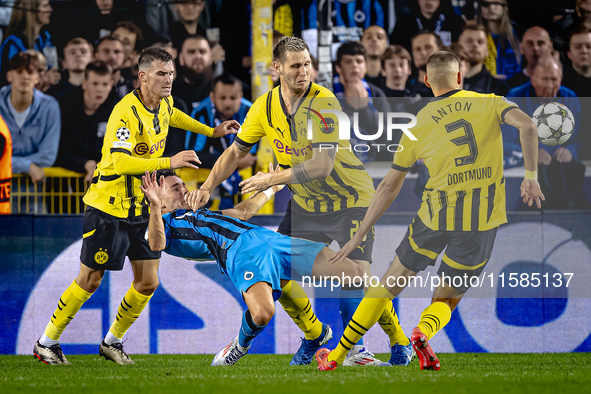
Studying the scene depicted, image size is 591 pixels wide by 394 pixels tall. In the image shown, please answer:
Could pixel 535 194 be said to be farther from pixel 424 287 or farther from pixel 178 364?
pixel 178 364

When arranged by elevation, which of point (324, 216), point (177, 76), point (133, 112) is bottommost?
point (324, 216)

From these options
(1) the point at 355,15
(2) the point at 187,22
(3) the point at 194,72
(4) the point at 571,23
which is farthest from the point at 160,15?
(4) the point at 571,23

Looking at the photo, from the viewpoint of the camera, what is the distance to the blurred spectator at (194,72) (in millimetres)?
6414

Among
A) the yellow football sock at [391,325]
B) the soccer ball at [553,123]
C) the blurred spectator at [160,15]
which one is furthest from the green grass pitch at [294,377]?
the blurred spectator at [160,15]

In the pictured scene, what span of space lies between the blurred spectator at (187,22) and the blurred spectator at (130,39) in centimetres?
36

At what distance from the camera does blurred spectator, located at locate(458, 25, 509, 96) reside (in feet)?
20.6

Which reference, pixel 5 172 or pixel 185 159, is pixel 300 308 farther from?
pixel 5 172

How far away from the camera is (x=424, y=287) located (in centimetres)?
528

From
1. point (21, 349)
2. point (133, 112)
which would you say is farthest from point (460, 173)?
point (21, 349)

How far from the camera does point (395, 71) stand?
6.45 m

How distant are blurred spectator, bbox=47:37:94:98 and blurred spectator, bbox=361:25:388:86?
9.84 ft

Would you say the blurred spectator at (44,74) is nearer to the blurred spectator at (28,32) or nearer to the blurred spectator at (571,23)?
the blurred spectator at (28,32)

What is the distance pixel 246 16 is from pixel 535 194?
13.0 feet

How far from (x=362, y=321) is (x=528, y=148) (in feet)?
5.30
